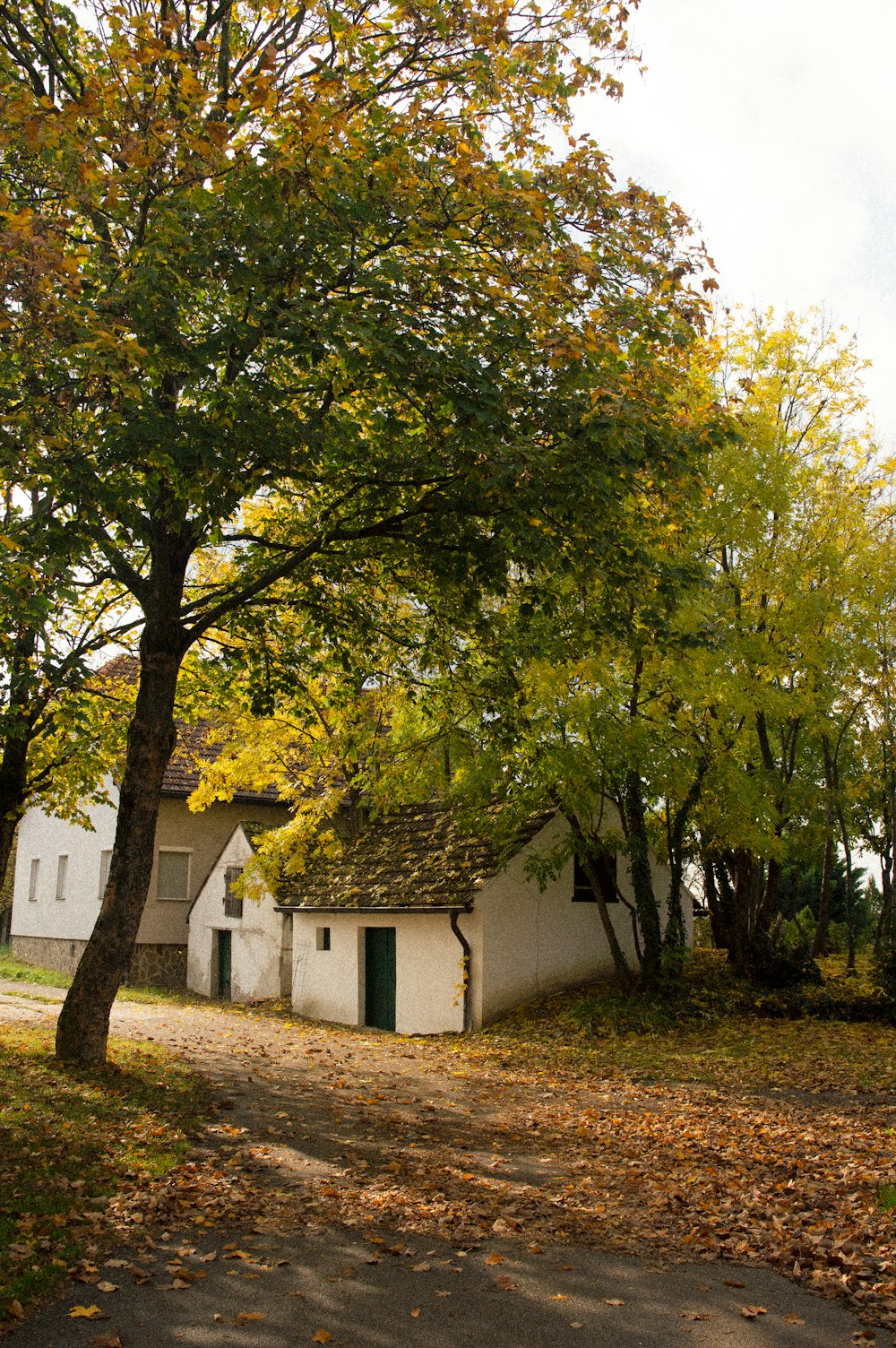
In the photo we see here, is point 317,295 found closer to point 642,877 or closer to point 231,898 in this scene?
point 642,877

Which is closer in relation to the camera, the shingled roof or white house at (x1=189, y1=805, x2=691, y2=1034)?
white house at (x1=189, y1=805, x2=691, y2=1034)

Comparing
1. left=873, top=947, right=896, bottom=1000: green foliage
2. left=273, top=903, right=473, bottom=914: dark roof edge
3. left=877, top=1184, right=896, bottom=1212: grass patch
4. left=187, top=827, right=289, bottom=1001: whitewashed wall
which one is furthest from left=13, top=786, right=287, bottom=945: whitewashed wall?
left=877, top=1184, right=896, bottom=1212: grass patch

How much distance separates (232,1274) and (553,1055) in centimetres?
1134

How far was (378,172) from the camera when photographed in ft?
30.4

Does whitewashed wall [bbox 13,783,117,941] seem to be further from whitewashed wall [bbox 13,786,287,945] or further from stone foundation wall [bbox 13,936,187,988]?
stone foundation wall [bbox 13,936,187,988]

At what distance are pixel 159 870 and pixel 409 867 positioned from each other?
1074 centimetres

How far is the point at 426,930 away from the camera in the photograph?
21781 mm

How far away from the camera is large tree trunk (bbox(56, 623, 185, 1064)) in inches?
466

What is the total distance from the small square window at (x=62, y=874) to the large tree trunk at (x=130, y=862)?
80.4 ft

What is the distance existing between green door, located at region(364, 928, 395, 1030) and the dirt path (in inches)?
358

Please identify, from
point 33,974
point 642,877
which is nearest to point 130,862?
point 642,877

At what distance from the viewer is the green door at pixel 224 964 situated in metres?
28.8

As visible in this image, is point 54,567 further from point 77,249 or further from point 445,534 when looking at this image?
point 445,534

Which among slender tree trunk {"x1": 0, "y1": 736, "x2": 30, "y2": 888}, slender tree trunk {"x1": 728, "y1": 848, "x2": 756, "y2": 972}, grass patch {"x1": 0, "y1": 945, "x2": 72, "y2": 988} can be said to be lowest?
grass patch {"x1": 0, "y1": 945, "x2": 72, "y2": 988}
